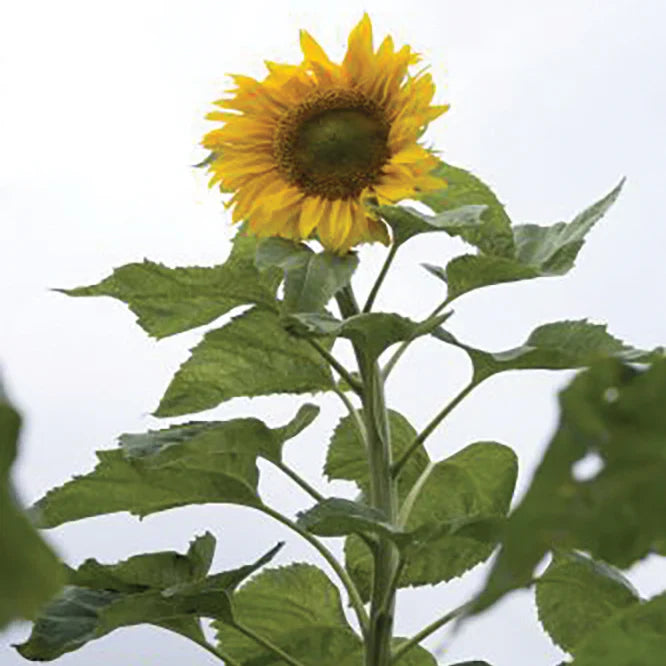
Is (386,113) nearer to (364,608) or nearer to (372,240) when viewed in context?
(372,240)

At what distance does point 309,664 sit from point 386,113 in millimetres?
530

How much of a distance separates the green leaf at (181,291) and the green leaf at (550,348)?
173mm

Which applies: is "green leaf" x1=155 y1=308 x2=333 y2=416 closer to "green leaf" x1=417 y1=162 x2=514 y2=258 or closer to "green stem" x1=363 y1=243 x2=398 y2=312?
"green stem" x1=363 y1=243 x2=398 y2=312

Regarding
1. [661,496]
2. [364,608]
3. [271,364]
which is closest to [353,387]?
[271,364]

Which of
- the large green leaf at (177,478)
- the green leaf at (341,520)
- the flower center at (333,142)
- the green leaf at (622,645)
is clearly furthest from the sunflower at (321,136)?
the green leaf at (622,645)

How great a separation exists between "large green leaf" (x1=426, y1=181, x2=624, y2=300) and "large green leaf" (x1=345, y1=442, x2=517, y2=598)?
17 centimetres

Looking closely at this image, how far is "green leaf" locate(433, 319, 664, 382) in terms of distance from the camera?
1.14 m

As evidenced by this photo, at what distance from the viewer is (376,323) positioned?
3.58ft

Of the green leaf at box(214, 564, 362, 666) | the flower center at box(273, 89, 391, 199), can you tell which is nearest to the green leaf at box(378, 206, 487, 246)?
the flower center at box(273, 89, 391, 199)

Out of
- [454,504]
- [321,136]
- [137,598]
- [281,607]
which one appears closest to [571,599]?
[454,504]

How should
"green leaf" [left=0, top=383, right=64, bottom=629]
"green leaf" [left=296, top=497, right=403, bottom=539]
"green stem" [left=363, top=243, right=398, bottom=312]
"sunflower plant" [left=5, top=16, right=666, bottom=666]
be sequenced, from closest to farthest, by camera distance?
1. "green leaf" [left=0, top=383, right=64, bottom=629]
2. "green leaf" [left=296, top=497, right=403, bottom=539]
3. "sunflower plant" [left=5, top=16, right=666, bottom=666]
4. "green stem" [left=363, top=243, right=398, bottom=312]

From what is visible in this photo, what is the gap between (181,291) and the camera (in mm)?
1151

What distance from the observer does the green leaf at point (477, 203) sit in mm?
1253

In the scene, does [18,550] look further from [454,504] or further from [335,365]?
[454,504]
